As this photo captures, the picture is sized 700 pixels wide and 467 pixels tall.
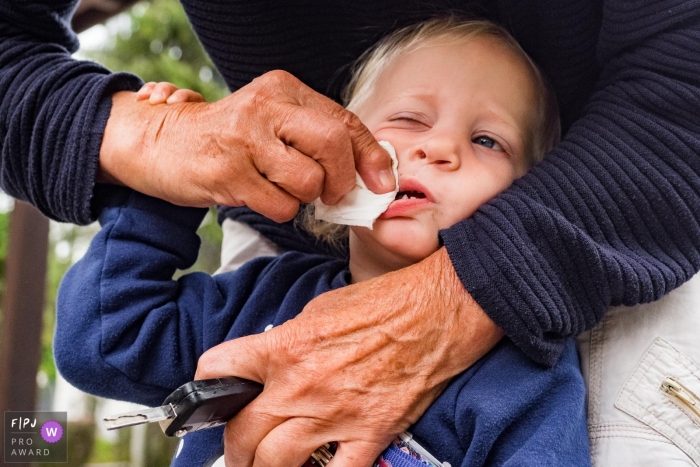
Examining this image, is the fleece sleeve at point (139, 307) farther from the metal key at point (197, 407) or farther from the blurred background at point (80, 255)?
the blurred background at point (80, 255)

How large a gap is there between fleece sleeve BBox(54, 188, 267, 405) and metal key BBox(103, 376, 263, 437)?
31cm

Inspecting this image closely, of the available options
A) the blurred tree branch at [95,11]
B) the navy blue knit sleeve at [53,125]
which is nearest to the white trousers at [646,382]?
the navy blue knit sleeve at [53,125]

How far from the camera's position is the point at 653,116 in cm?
101

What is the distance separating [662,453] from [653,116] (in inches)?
19.6

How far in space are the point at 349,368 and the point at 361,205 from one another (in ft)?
0.86

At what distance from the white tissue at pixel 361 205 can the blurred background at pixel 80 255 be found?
159 cm

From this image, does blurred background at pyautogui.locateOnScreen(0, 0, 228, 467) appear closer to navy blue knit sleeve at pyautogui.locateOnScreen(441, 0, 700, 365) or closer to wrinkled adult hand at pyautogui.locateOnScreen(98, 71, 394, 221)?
wrinkled adult hand at pyautogui.locateOnScreen(98, 71, 394, 221)

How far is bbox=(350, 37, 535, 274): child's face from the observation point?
106 centimetres

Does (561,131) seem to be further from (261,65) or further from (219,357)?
(219,357)

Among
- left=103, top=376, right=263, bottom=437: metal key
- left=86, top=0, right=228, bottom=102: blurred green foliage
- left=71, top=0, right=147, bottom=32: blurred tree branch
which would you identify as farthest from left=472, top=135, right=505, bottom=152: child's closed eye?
left=86, top=0, right=228, bottom=102: blurred green foliage

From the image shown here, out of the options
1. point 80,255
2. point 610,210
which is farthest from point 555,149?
point 80,255

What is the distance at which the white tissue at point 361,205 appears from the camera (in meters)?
1.02

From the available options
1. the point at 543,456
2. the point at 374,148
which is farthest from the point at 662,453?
the point at 374,148

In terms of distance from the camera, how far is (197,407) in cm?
79
